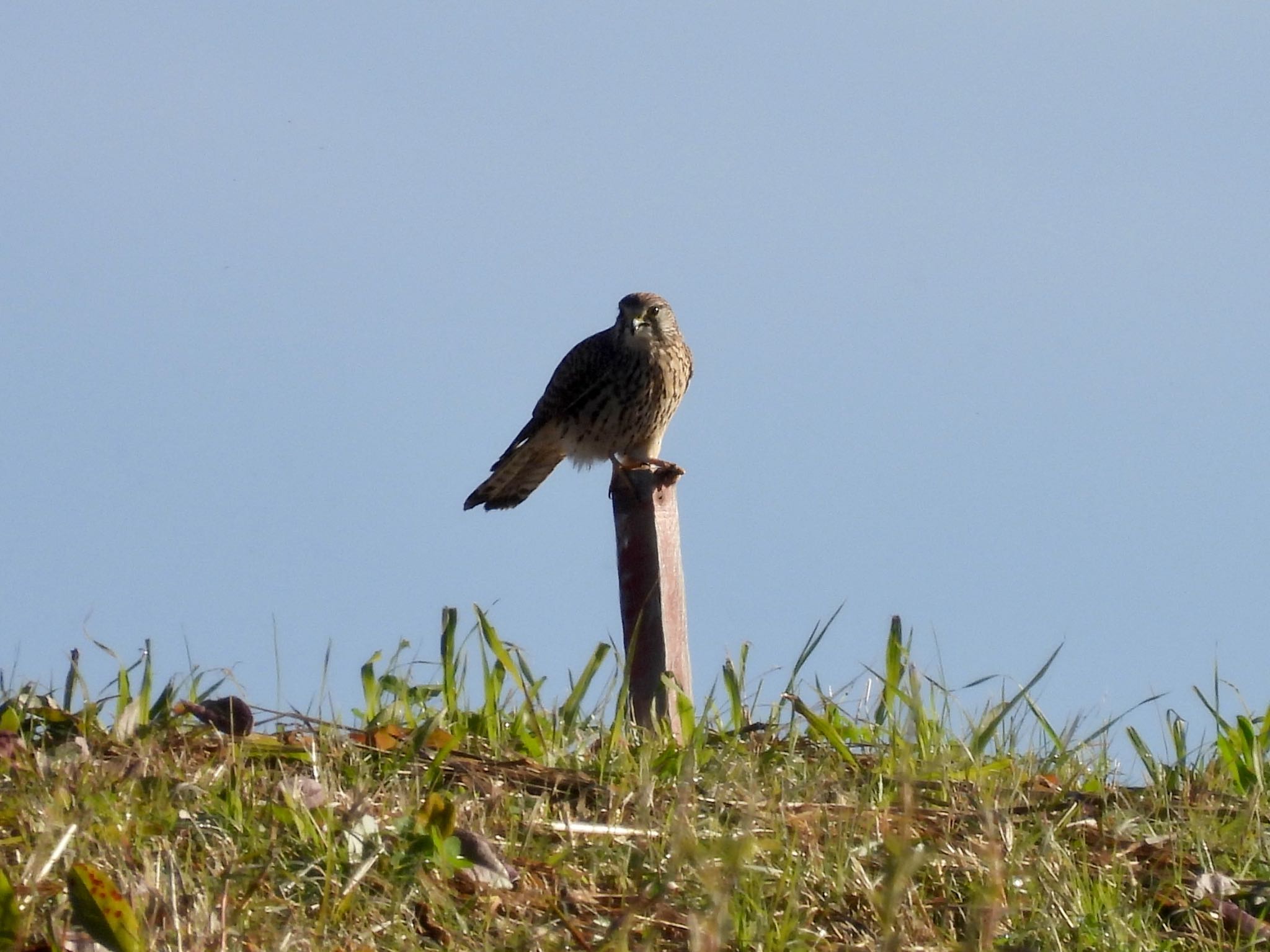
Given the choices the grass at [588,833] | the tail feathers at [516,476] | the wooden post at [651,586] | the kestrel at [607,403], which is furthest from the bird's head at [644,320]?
the grass at [588,833]

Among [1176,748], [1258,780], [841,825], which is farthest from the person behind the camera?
[1176,748]

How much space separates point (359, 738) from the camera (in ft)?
11.8

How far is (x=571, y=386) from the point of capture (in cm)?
793

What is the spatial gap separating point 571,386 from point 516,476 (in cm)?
58

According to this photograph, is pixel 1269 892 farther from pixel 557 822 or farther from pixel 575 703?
pixel 575 703

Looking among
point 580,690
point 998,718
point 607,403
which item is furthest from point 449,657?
point 607,403

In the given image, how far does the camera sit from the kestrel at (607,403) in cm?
776

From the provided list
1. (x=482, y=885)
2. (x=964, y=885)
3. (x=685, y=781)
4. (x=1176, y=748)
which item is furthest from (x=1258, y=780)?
(x=482, y=885)

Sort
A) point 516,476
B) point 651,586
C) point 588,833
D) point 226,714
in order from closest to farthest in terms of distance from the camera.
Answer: point 588,833 < point 226,714 < point 651,586 < point 516,476

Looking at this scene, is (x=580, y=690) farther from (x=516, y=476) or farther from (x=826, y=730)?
(x=516, y=476)

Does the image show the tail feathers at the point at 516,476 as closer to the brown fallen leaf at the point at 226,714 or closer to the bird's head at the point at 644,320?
the bird's head at the point at 644,320

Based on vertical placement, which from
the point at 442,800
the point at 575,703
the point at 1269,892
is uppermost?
the point at 575,703

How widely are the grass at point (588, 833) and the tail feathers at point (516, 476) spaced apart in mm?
4155

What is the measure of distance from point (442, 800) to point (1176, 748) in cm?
202
